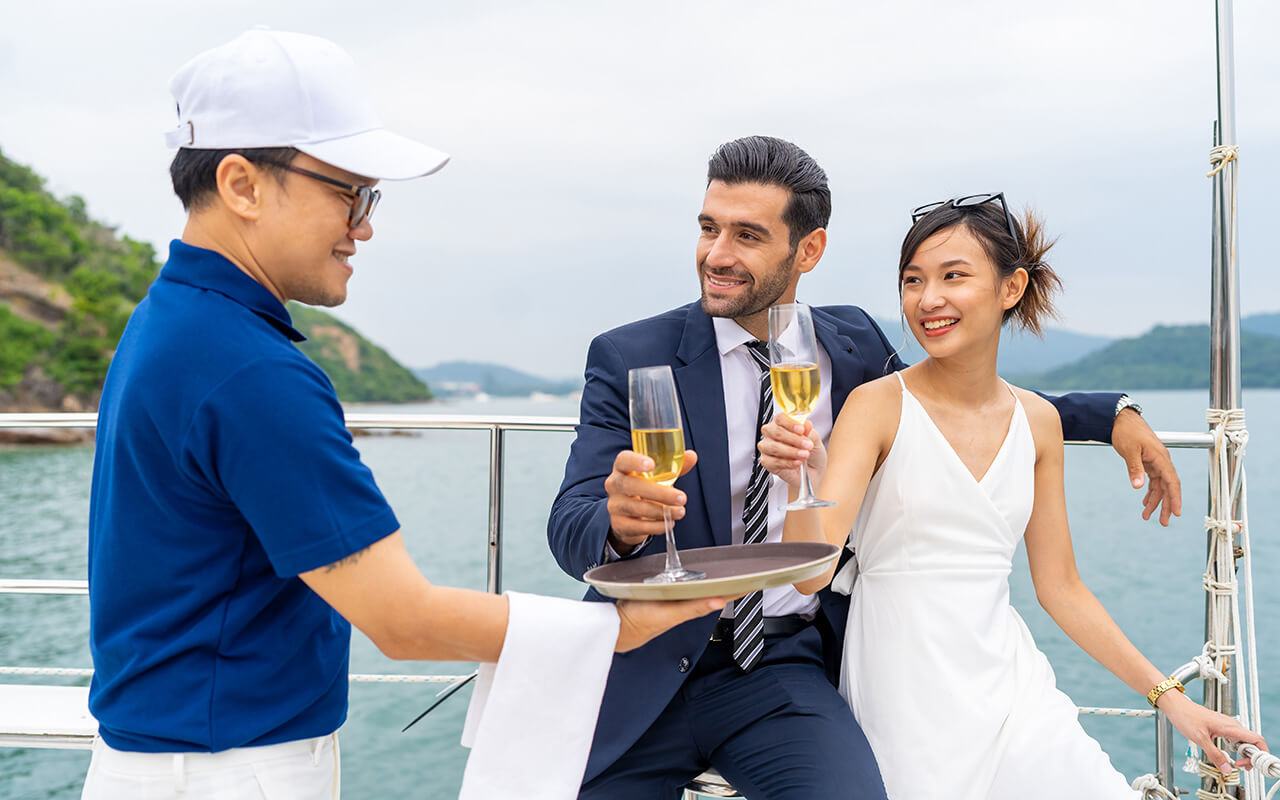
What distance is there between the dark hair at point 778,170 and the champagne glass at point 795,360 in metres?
0.80

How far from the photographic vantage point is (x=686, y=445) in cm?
233

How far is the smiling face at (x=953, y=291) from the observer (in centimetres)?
222

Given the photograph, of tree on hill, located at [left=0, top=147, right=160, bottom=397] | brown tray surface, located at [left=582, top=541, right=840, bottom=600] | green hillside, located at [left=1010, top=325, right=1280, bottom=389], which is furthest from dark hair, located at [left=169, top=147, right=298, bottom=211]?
tree on hill, located at [left=0, top=147, right=160, bottom=397]

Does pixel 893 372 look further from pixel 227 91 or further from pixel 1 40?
pixel 1 40

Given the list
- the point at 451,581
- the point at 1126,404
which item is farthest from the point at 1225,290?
the point at 451,581

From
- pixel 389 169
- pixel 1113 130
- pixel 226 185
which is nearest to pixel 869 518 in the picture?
pixel 389 169

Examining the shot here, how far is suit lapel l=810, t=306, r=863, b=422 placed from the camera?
2436 mm

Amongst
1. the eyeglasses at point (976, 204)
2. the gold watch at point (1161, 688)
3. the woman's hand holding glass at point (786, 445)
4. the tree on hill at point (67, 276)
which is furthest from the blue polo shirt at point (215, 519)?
the tree on hill at point (67, 276)

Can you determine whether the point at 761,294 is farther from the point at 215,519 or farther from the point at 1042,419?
the point at 215,519

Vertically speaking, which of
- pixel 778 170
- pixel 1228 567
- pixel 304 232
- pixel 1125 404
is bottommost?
pixel 1228 567

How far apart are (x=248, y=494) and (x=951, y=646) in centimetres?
163

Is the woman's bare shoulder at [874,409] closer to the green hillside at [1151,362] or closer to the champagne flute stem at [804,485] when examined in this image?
the champagne flute stem at [804,485]

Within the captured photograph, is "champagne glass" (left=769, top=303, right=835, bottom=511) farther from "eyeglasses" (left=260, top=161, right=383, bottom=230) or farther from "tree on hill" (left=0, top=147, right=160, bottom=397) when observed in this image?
"tree on hill" (left=0, top=147, right=160, bottom=397)

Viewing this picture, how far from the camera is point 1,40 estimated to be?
166 feet
